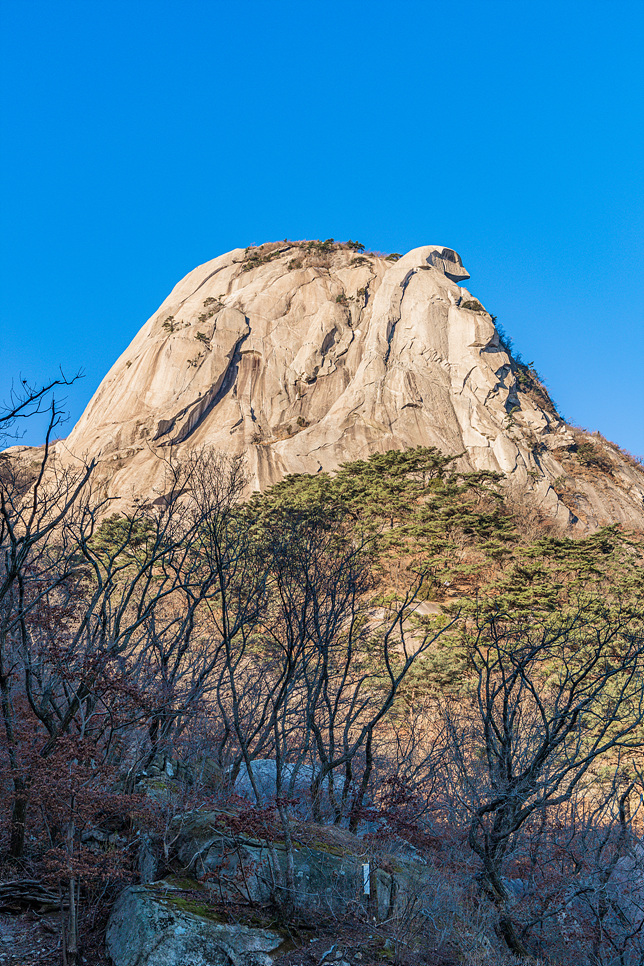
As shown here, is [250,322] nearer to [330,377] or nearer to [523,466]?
[330,377]

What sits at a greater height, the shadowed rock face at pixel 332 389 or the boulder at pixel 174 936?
the shadowed rock face at pixel 332 389

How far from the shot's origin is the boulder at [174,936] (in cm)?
435

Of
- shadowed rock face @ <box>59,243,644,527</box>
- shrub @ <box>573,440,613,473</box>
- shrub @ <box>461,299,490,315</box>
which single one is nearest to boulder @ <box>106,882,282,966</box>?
shadowed rock face @ <box>59,243,644,527</box>

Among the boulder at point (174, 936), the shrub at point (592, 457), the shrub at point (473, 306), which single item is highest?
the shrub at point (473, 306)

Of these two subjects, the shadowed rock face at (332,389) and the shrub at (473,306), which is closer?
the shadowed rock face at (332,389)

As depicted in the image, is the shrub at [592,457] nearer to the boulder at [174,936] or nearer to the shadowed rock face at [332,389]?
the shadowed rock face at [332,389]

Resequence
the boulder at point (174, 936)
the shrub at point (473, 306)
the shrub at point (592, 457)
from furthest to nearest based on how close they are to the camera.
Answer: the shrub at point (473, 306)
the shrub at point (592, 457)
the boulder at point (174, 936)

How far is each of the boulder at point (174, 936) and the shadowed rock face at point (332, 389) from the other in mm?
26202

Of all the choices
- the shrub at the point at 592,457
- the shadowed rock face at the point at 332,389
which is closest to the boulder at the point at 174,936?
the shadowed rock face at the point at 332,389

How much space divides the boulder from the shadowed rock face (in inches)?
1032

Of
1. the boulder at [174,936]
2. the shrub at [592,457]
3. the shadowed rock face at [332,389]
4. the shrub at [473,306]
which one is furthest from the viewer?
the shrub at [473,306]

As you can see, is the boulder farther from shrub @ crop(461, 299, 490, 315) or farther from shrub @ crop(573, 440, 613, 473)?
shrub @ crop(461, 299, 490, 315)

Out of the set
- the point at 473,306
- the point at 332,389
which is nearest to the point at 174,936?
the point at 332,389

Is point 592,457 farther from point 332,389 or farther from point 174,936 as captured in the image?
point 174,936
